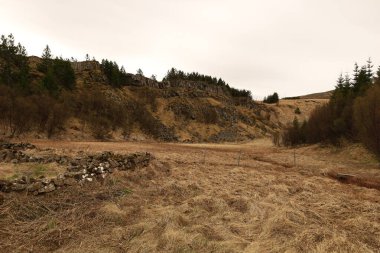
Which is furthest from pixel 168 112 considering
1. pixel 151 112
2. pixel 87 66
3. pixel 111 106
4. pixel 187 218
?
pixel 187 218

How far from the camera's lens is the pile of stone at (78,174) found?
850 cm

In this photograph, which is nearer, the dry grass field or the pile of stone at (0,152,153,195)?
the dry grass field

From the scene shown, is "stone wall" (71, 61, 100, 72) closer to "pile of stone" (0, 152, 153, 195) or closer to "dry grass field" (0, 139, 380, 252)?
"pile of stone" (0, 152, 153, 195)

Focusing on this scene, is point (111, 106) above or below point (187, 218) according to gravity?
above

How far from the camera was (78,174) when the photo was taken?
10.2 meters

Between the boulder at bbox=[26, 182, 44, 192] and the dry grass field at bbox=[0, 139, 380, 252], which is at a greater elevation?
the boulder at bbox=[26, 182, 44, 192]

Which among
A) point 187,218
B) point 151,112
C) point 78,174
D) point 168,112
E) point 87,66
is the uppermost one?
point 87,66

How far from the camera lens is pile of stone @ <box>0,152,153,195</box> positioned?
8.50 m

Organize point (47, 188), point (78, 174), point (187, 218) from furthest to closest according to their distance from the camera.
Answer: point (78, 174) → point (47, 188) → point (187, 218)

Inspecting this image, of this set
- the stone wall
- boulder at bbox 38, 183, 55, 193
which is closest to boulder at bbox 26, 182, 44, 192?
boulder at bbox 38, 183, 55, 193

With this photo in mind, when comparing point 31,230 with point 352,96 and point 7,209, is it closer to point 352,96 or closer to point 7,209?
point 7,209

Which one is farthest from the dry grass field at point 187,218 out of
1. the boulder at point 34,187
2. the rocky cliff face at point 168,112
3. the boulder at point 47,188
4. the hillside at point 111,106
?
the rocky cliff face at point 168,112

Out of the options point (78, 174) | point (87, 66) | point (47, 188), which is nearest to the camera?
point (47, 188)

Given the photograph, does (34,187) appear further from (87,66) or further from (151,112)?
(87,66)
